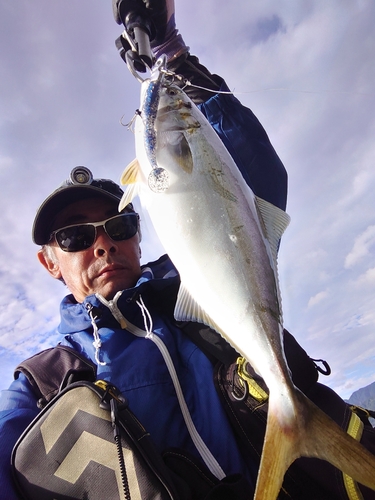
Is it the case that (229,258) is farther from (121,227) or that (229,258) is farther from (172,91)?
(121,227)

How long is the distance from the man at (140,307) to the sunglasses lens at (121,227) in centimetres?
1

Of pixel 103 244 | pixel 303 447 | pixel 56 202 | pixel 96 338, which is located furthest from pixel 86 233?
pixel 303 447

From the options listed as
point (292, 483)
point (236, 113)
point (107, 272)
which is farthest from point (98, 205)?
point (292, 483)

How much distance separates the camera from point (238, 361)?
2162 mm

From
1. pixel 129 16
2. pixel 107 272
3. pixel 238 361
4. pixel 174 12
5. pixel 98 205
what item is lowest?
pixel 238 361

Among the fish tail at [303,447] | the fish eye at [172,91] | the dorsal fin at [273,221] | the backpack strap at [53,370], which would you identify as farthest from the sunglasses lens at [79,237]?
the fish tail at [303,447]

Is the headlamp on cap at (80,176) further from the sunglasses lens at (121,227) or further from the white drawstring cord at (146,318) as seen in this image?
the white drawstring cord at (146,318)

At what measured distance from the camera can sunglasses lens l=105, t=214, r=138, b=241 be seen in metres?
3.27

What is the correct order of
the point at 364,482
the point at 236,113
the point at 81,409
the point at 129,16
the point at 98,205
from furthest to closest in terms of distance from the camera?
the point at 98,205 → the point at 236,113 → the point at 129,16 → the point at 81,409 → the point at 364,482

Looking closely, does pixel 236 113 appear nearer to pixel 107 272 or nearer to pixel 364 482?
pixel 107 272

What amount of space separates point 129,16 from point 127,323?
2544 millimetres

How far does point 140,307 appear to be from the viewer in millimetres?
2723

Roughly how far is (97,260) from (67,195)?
0.77 metres

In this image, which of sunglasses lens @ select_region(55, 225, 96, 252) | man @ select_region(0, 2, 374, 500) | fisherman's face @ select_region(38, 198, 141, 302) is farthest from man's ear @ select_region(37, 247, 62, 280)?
sunglasses lens @ select_region(55, 225, 96, 252)
